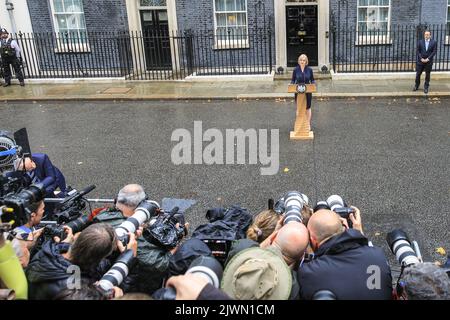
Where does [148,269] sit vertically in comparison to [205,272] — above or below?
below

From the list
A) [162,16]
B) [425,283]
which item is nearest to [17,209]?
[425,283]

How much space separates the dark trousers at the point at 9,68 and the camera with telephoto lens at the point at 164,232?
1432 cm

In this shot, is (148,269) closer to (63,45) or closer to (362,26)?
(362,26)

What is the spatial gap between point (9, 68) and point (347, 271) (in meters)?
16.3

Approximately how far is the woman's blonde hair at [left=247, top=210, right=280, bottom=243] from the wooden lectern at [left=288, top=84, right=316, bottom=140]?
5811 millimetres

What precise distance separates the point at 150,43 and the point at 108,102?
3781mm

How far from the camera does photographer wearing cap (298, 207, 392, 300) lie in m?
3.08

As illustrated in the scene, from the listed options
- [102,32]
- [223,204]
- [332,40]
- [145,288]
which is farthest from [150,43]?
[145,288]

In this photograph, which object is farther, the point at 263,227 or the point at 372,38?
the point at 372,38

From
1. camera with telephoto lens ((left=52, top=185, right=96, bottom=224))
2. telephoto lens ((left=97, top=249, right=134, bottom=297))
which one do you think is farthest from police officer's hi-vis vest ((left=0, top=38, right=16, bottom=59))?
telephoto lens ((left=97, top=249, right=134, bottom=297))

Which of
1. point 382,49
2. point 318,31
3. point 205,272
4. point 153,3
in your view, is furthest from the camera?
point 153,3

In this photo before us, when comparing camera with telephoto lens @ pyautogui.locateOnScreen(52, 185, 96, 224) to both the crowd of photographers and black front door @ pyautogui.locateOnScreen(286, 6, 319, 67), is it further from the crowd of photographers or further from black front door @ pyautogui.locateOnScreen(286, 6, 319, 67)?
black front door @ pyautogui.locateOnScreen(286, 6, 319, 67)

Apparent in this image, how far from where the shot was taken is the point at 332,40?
15977mm

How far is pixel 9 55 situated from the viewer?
16000 millimetres
